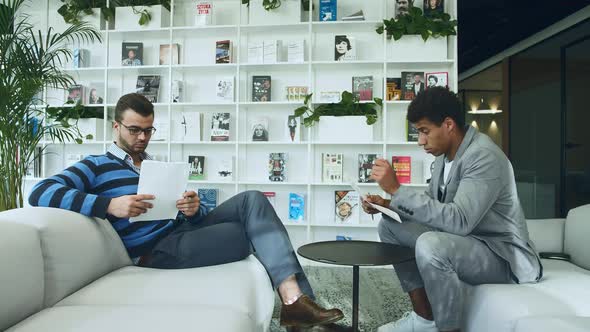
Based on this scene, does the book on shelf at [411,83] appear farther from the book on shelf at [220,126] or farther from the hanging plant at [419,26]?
the book on shelf at [220,126]

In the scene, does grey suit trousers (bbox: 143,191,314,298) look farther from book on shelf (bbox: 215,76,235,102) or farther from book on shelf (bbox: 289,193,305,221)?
book on shelf (bbox: 215,76,235,102)

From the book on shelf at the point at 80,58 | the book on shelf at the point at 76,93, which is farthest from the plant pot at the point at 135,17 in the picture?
the book on shelf at the point at 76,93

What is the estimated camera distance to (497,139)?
31.6 ft

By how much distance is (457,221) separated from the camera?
69.4 inches

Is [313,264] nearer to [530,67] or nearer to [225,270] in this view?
[225,270]

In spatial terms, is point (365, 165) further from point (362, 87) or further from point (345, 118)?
point (362, 87)

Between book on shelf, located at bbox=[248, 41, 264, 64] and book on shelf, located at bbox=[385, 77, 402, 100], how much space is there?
1.19m

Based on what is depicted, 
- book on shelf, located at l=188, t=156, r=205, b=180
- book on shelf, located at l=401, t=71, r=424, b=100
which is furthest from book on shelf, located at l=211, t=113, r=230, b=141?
book on shelf, located at l=401, t=71, r=424, b=100

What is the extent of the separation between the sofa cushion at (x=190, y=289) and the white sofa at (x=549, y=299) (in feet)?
2.75

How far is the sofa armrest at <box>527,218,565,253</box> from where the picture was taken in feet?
7.47

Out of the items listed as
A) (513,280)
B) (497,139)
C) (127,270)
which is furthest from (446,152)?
(497,139)

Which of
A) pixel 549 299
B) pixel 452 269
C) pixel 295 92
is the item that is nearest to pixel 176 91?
pixel 295 92

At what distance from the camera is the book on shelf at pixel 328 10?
398 centimetres

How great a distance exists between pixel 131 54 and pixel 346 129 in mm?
2248
